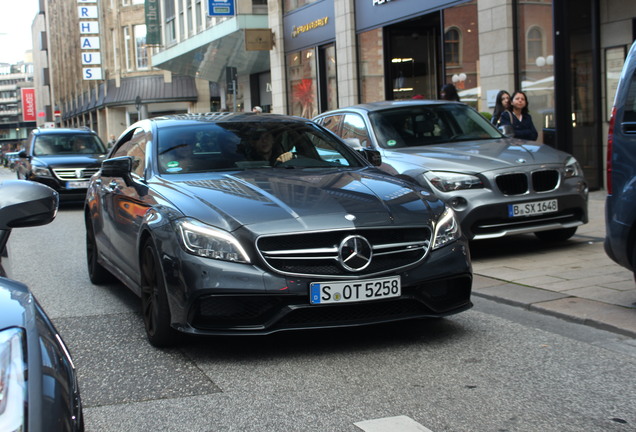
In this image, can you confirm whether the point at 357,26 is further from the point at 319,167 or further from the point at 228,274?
the point at 228,274

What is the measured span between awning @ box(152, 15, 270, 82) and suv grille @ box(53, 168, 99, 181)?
11634 mm

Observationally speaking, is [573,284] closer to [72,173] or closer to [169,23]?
[72,173]

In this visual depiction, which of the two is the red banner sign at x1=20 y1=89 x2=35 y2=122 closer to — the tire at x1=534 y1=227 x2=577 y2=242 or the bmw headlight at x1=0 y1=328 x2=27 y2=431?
the tire at x1=534 y1=227 x2=577 y2=242

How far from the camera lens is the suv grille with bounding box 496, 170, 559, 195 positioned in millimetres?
7926

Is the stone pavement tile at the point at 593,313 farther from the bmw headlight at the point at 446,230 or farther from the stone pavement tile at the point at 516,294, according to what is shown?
the bmw headlight at the point at 446,230

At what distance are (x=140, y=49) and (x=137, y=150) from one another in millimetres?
52080

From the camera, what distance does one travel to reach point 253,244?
4582 millimetres

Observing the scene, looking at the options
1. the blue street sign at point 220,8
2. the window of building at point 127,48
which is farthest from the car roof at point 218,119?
the window of building at point 127,48

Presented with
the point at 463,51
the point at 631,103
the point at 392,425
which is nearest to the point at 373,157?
the point at 631,103

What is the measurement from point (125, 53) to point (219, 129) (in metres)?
53.2

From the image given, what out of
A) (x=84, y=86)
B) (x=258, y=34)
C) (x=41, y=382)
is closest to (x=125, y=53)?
(x=84, y=86)

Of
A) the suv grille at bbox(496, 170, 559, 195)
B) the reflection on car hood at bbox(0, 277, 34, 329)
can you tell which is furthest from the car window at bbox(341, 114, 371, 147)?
the reflection on car hood at bbox(0, 277, 34, 329)

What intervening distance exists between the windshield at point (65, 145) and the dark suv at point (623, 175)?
594 inches

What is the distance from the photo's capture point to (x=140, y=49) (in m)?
56.4
